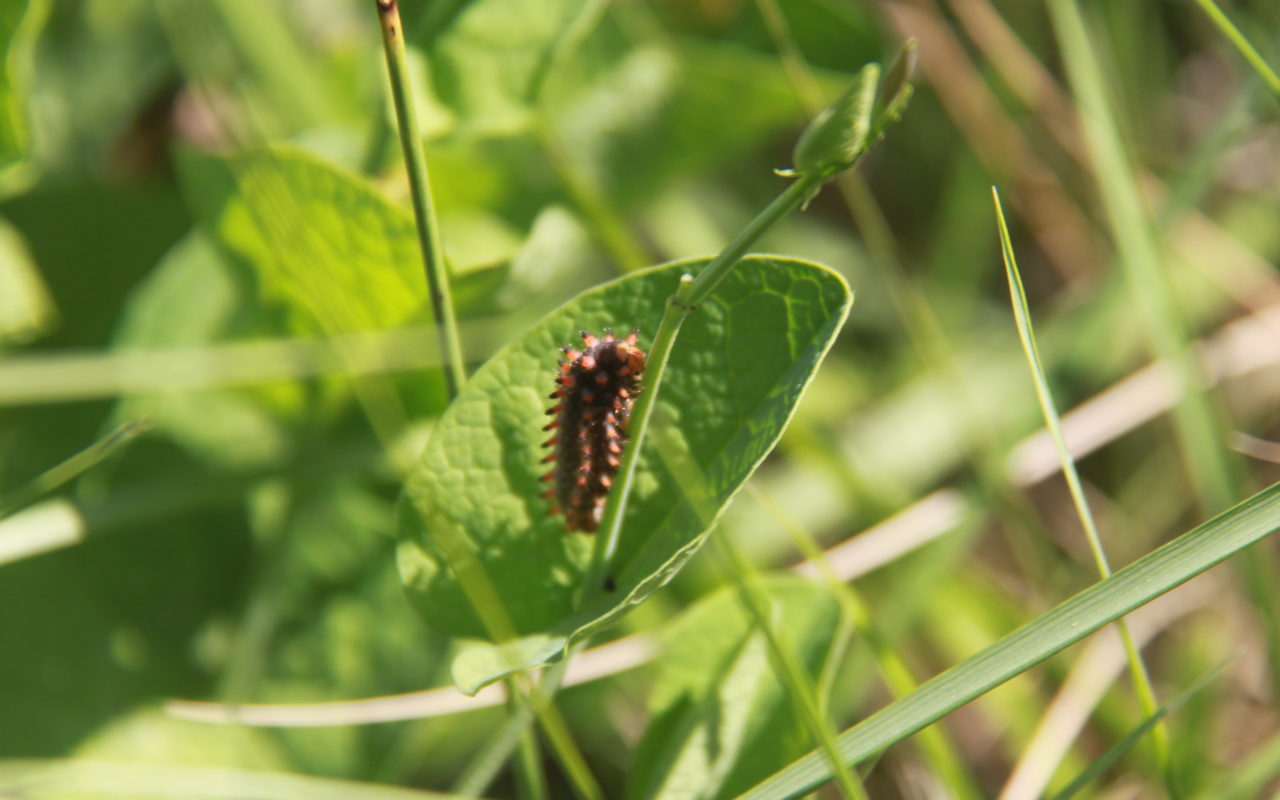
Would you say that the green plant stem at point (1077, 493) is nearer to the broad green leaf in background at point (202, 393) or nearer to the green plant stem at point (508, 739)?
the green plant stem at point (508, 739)

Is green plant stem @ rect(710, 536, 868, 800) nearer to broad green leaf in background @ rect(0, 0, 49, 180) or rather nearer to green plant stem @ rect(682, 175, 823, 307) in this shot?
green plant stem @ rect(682, 175, 823, 307)

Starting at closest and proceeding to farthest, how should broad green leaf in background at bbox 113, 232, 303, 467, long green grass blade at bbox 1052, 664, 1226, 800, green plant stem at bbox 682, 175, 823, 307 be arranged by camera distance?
green plant stem at bbox 682, 175, 823, 307
long green grass blade at bbox 1052, 664, 1226, 800
broad green leaf in background at bbox 113, 232, 303, 467

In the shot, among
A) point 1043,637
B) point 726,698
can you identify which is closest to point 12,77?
point 726,698

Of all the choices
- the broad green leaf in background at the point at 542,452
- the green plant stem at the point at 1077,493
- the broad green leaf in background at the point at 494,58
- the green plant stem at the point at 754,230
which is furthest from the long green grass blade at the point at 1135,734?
the broad green leaf in background at the point at 494,58

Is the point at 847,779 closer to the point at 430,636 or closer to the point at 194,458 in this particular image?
the point at 430,636

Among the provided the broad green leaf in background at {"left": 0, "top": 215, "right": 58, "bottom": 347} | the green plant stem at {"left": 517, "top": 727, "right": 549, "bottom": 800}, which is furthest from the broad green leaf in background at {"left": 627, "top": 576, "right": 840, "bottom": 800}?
the broad green leaf in background at {"left": 0, "top": 215, "right": 58, "bottom": 347}
